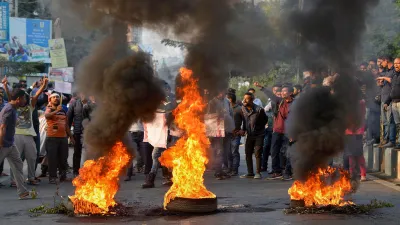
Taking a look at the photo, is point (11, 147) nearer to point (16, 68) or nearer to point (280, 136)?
point (280, 136)

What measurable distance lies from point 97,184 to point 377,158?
7.81 m

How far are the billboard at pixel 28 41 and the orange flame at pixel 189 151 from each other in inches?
934

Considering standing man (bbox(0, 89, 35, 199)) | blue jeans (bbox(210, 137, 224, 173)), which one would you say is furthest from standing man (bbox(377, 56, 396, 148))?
standing man (bbox(0, 89, 35, 199))

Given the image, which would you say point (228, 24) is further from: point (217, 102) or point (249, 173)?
point (249, 173)

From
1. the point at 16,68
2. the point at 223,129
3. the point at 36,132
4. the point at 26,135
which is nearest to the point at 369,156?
the point at 223,129

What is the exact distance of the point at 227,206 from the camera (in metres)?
8.88

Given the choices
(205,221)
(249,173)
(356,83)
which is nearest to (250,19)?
(356,83)

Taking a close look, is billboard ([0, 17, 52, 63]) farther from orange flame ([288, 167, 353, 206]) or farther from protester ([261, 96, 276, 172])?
orange flame ([288, 167, 353, 206])

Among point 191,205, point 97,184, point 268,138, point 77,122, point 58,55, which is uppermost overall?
point 58,55

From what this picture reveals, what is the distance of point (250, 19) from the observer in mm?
8945

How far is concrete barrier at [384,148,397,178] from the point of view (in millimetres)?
12423

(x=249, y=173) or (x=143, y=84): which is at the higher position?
(x=143, y=84)

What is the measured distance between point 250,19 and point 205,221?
3.21 meters

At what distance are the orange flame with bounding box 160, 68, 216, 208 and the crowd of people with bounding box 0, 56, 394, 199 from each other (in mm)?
2109
